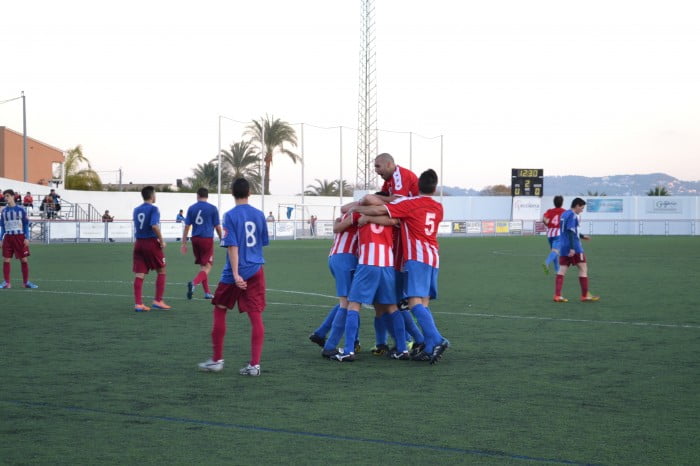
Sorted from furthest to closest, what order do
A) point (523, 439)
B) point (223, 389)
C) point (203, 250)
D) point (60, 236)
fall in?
point (60, 236)
point (203, 250)
point (223, 389)
point (523, 439)

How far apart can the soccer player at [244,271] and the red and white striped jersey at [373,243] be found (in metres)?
1.09

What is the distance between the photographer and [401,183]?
9.35m

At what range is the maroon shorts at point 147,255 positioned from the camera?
14.0m

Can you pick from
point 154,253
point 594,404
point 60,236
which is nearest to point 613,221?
point 60,236

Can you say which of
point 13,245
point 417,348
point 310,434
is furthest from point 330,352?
point 13,245

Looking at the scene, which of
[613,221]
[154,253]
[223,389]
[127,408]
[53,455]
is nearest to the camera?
[53,455]

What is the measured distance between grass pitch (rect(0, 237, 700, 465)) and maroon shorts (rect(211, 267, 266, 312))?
0.67 meters

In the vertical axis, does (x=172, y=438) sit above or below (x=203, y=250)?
below

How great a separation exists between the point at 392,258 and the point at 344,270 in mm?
543

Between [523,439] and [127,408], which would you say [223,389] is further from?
[523,439]

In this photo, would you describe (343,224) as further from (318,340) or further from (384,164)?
(318,340)

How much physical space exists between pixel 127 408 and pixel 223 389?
102 centimetres

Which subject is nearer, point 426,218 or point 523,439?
point 523,439

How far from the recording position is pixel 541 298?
1655 cm
